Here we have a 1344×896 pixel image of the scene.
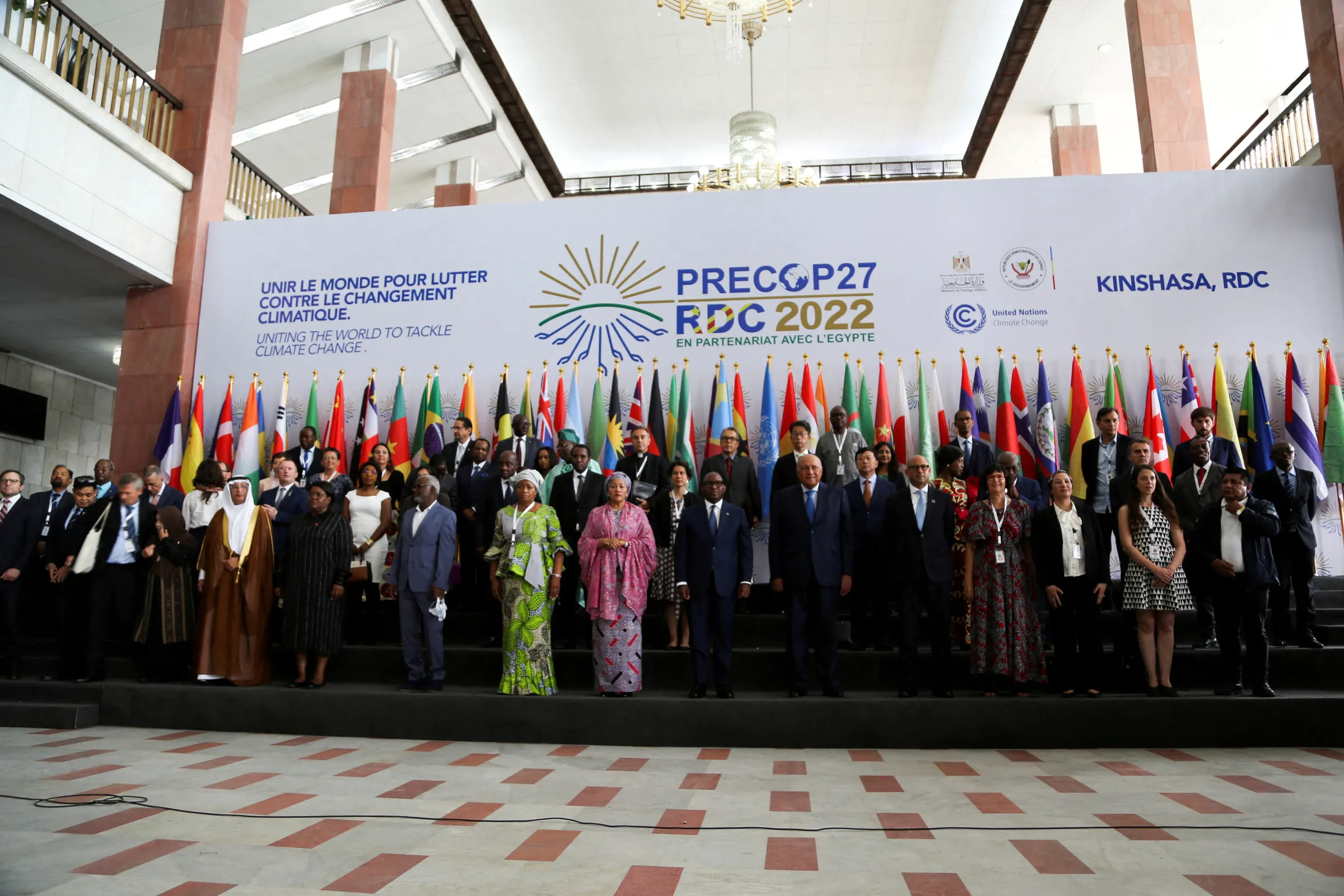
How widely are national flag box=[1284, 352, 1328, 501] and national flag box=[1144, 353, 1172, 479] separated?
77 cm

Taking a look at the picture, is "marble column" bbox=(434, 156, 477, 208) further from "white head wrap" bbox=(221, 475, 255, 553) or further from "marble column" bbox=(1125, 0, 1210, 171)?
"marble column" bbox=(1125, 0, 1210, 171)

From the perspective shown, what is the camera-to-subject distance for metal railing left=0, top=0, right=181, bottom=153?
607 cm

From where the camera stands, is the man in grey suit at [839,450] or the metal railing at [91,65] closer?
the man in grey suit at [839,450]

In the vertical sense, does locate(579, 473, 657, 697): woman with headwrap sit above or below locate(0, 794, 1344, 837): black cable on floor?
above

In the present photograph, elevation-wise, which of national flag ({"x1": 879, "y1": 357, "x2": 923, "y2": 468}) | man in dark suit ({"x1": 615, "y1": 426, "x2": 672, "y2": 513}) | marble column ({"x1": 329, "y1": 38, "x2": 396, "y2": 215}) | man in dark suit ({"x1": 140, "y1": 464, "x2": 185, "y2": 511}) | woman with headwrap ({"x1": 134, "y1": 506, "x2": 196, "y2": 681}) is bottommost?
woman with headwrap ({"x1": 134, "y1": 506, "x2": 196, "y2": 681})

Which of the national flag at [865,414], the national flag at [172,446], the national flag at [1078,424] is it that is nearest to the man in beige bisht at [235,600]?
the national flag at [172,446]

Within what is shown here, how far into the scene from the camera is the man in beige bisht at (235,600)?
463cm

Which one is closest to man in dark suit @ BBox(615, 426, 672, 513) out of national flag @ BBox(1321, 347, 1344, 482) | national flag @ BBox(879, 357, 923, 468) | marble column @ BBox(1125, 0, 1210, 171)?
national flag @ BBox(879, 357, 923, 468)

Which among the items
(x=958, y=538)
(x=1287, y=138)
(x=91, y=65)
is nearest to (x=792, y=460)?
(x=958, y=538)

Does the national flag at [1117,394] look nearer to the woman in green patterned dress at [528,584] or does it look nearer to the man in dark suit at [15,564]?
the woman in green patterned dress at [528,584]

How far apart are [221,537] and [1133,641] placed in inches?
191

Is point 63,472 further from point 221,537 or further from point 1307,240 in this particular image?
point 1307,240

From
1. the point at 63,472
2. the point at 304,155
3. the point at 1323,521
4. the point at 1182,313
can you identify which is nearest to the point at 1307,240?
the point at 1182,313

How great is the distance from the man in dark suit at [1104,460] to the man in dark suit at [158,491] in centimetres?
577
